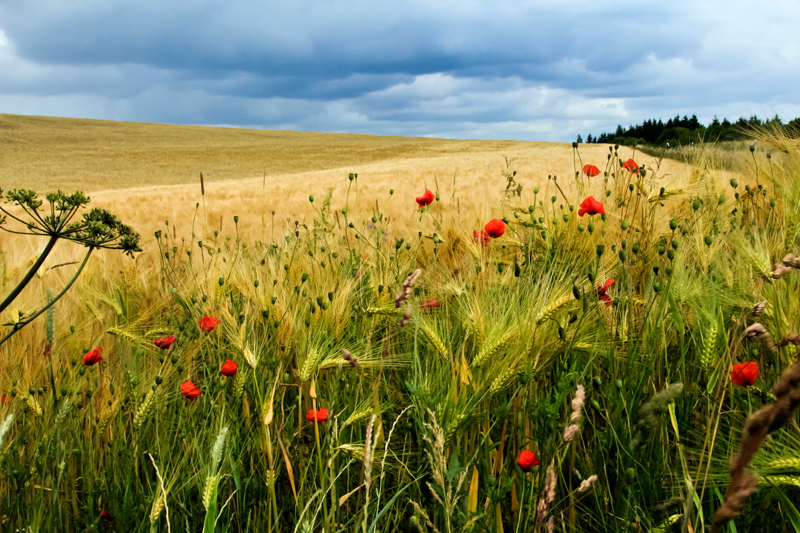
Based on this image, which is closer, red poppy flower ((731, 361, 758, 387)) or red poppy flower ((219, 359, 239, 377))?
red poppy flower ((731, 361, 758, 387))

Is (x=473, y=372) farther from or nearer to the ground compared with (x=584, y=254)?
nearer to the ground

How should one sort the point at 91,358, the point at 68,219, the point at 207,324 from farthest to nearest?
the point at 207,324 < the point at 91,358 < the point at 68,219

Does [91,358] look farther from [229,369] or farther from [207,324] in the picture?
[229,369]

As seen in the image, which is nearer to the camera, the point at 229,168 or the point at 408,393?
the point at 408,393

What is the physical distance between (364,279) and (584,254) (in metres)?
0.78

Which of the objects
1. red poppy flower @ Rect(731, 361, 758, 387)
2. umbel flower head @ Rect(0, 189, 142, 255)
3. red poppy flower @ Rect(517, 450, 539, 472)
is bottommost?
red poppy flower @ Rect(517, 450, 539, 472)

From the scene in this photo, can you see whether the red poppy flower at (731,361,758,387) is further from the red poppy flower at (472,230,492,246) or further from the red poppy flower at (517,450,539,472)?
the red poppy flower at (472,230,492,246)

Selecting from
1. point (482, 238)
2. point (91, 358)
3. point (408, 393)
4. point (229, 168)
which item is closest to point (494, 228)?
point (482, 238)

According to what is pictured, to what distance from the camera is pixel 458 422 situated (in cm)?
97

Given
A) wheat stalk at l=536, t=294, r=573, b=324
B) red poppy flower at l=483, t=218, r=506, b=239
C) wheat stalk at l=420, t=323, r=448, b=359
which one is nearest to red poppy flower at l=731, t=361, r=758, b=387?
wheat stalk at l=536, t=294, r=573, b=324

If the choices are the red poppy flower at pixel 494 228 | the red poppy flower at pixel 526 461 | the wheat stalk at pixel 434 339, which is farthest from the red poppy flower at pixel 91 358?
the red poppy flower at pixel 494 228

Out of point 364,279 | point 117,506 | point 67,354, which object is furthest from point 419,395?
point 67,354

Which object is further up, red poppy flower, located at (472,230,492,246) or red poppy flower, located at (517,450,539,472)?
red poppy flower, located at (472,230,492,246)

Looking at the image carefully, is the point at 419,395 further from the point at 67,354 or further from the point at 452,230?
the point at 452,230
